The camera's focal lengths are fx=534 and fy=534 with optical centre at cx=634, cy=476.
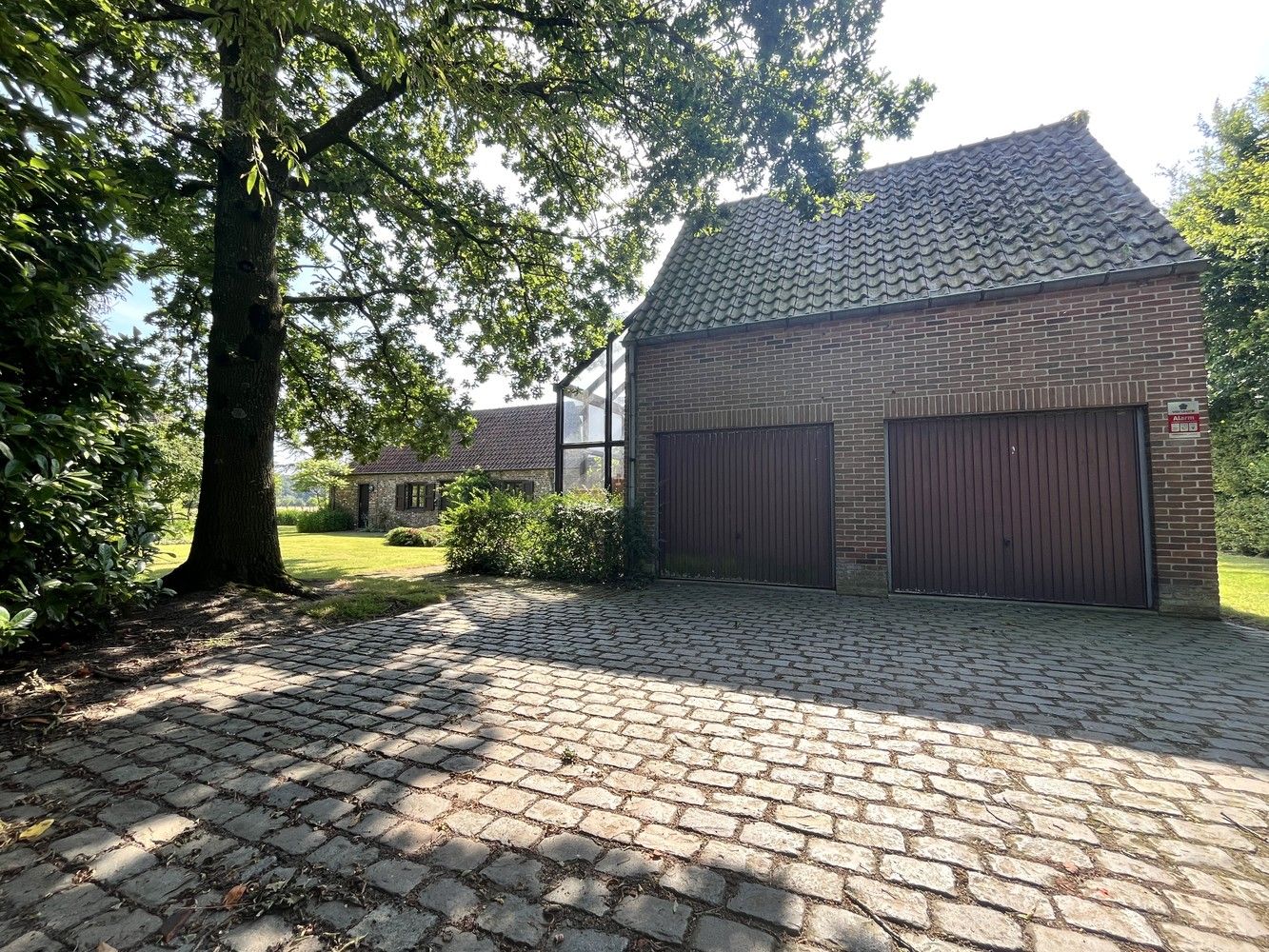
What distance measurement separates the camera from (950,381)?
7117mm

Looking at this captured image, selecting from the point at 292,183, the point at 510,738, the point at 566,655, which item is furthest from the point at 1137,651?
the point at 292,183

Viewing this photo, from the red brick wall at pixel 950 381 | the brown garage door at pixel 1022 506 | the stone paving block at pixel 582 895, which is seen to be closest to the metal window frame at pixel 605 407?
the red brick wall at pixel 950 381

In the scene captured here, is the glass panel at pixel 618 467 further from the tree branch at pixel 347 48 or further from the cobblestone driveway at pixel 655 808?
the tree branch at pixel 347 48

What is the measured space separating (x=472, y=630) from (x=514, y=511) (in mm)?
4883

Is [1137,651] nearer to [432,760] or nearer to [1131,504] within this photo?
[1131,504]

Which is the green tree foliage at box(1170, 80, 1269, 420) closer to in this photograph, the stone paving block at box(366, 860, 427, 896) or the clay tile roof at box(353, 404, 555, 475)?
the stone paving block at box(366, 860, 427, 896)

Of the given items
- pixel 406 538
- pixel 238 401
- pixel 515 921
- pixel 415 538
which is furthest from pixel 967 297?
pixel 406 538

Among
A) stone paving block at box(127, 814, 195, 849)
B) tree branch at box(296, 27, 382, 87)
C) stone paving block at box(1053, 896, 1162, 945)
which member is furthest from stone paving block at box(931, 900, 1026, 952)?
tree branch at box(296, 27, 382, 87)

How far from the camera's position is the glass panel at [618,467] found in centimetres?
980

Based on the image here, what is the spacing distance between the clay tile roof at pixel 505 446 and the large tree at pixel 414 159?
13577 mm

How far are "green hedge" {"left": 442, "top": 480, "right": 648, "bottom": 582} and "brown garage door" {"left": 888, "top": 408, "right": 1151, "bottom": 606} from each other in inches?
160

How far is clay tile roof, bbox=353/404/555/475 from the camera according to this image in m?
24.6

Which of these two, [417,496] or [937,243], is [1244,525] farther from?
[417,496]

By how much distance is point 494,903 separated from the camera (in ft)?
5.79
